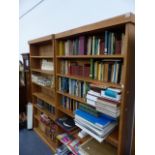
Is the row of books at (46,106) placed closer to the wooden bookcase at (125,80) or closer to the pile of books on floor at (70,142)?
the pile of books on floor at (70,142)

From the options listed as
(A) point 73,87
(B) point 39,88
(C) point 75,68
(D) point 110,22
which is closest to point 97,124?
(A) point 73,87

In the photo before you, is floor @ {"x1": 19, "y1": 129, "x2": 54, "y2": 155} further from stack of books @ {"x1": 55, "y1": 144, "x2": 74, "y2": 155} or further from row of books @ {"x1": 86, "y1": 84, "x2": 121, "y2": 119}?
row of books @ {"x1": 86, "y1": 84, "x2": 121, "y2": 119}

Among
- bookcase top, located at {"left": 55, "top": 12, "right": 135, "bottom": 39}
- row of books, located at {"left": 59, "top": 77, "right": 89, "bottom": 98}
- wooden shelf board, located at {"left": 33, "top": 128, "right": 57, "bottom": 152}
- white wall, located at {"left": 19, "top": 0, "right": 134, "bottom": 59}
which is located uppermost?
white wall, located at {"left": 19, "top": 0, "right": 134, "bottom": 59}

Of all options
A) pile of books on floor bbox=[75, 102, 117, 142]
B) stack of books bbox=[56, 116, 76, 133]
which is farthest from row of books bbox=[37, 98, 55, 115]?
pile of books on floor bbox=[75, 102, 117, 142]

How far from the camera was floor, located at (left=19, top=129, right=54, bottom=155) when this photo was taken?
2381 mm

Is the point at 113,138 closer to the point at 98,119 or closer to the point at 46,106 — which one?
the point at 98,119

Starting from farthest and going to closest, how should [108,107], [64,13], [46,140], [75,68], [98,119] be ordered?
[46,140] < [64,13] < [75,68] < [98,119] < [108,107]

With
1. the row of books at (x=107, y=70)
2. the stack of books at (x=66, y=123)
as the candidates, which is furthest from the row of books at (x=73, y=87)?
the stack of books at (x=66, y=123)

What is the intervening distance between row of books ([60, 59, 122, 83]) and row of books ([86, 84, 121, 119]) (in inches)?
5.8

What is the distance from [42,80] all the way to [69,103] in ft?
2.83

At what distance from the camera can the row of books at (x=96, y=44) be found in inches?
54.0

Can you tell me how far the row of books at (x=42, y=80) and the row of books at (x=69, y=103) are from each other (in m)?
0.38

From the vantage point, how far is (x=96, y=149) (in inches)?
61.9
